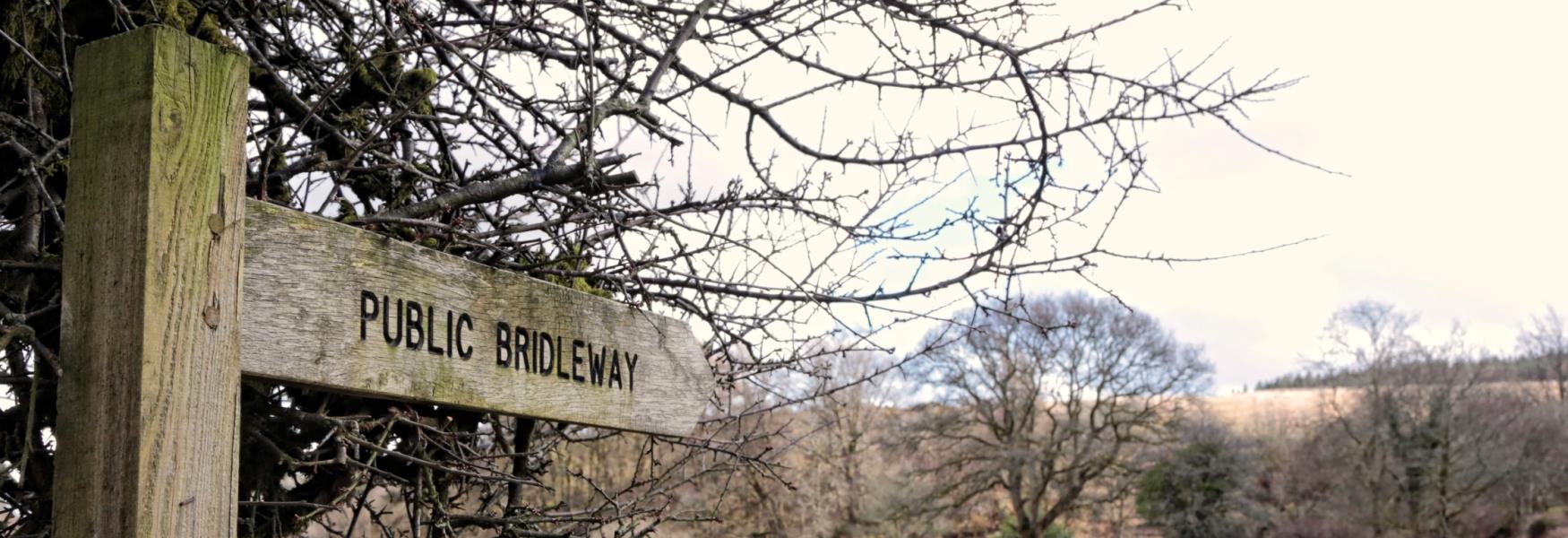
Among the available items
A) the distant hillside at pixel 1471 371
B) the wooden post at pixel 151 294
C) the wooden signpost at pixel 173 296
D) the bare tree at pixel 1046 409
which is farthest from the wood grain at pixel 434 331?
the distant hillside at pixel 1471 371

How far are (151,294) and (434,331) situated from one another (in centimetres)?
60

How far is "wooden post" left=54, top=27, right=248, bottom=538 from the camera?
131cm

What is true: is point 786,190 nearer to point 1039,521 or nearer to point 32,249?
point 32,249

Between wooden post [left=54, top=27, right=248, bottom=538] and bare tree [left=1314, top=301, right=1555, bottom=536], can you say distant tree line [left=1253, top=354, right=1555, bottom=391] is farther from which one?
wooden post [left=54, top=27, right=248, bottom=538]

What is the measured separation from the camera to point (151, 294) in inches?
52.2

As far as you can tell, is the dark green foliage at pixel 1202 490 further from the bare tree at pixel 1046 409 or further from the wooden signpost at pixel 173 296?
the wooden signpost at pixel 173 296

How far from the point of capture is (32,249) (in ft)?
6.88

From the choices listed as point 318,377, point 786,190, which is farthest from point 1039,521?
point 318,377

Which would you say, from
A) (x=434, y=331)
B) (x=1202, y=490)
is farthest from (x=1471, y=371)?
(x=434, y=331)

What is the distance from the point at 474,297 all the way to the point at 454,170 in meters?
1.18

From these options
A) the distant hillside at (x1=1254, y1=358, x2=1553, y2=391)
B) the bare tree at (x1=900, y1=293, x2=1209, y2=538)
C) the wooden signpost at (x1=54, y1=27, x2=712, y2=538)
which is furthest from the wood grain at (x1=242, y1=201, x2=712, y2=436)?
the distant hillside at (x1=1254, y1=358, x2=1553, y2=391)

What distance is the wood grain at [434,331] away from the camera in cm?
159

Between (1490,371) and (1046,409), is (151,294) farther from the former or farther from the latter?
(1490,371)

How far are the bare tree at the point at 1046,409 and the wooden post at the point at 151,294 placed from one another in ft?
83.3
